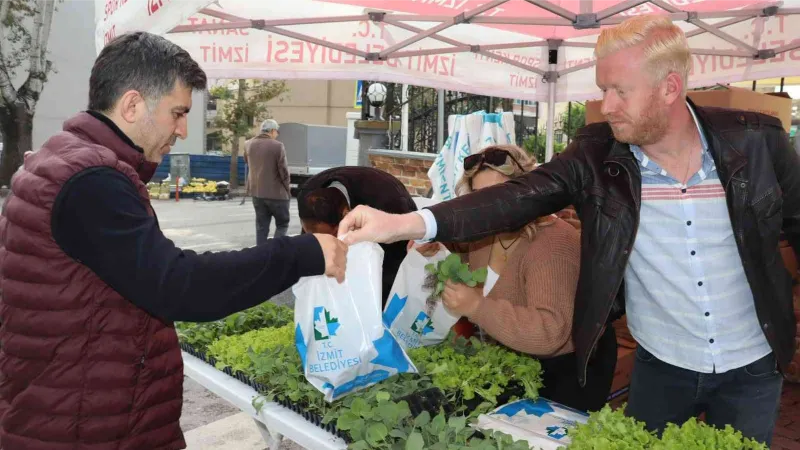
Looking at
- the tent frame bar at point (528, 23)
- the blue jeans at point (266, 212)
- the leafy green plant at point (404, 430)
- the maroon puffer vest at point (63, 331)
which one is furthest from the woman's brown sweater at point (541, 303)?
the blue jeans at point (266, 212)

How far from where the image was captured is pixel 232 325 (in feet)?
9.67

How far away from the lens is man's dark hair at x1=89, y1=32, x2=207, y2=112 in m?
1.59

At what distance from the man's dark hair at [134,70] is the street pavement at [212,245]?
264cm

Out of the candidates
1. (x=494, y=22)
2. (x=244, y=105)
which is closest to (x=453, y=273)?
(x=494, y=22)

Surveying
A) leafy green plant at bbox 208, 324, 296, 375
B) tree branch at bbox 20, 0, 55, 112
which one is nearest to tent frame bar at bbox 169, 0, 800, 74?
leafy green plant at bbox 208, 324, 296, 375

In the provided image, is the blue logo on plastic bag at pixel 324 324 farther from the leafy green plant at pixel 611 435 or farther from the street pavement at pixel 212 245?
the street pavement at pixel 212 245

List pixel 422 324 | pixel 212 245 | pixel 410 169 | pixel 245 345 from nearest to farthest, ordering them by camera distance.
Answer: pixel 422 324
pixel 245 345
pixel 410 169
pixel 212 245

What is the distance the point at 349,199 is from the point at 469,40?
236cm

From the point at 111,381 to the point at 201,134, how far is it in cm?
2681

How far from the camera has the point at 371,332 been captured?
1.97m

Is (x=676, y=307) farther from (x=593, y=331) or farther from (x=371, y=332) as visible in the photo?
(x=371, y=332)

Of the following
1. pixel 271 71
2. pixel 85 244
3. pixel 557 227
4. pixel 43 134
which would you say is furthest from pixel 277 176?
pixel 43 134

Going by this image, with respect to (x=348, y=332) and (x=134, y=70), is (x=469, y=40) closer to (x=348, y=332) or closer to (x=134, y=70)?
(x=348, y=332)

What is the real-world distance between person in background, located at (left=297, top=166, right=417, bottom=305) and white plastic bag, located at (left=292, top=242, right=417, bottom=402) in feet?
2.24
